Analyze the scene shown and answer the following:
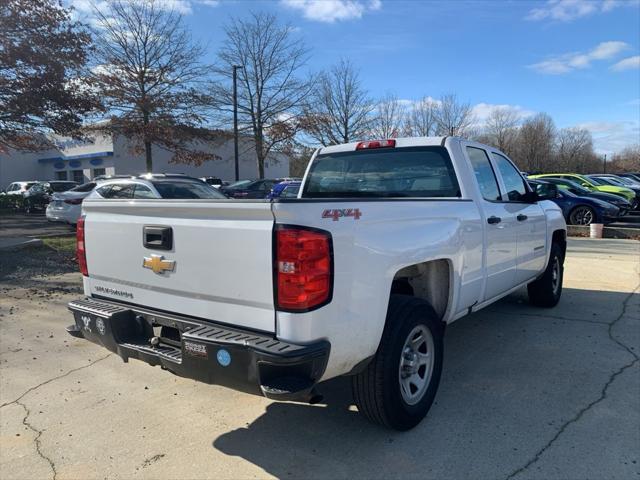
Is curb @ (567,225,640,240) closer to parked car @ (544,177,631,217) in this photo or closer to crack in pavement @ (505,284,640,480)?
parked car @ (544,177,631,217)

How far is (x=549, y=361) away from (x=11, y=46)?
1439cm

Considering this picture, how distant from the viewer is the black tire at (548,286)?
6082 millimetres

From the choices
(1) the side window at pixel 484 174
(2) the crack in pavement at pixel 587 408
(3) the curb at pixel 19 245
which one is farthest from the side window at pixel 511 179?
(3) the curb at pixel 19 245

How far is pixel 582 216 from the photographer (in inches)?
639

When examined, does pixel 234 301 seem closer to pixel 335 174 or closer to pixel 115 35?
pixel 335 174


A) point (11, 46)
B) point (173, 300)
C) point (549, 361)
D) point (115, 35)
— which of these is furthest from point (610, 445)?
point (115, 35)

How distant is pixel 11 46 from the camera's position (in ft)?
41.5

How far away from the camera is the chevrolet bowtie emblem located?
9.69ft

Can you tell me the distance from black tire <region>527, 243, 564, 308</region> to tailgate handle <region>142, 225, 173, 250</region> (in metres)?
4.78

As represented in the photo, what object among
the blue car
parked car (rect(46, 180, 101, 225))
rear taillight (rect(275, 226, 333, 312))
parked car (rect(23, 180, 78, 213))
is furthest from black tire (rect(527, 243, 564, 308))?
parked car (rect(23, 180, 78, 213))

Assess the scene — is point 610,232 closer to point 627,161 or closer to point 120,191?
point 120,191

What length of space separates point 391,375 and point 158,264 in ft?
5.18

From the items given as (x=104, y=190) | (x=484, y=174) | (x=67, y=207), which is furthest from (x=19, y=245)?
(x=484, y=174)

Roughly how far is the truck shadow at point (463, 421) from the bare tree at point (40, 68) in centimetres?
1295
